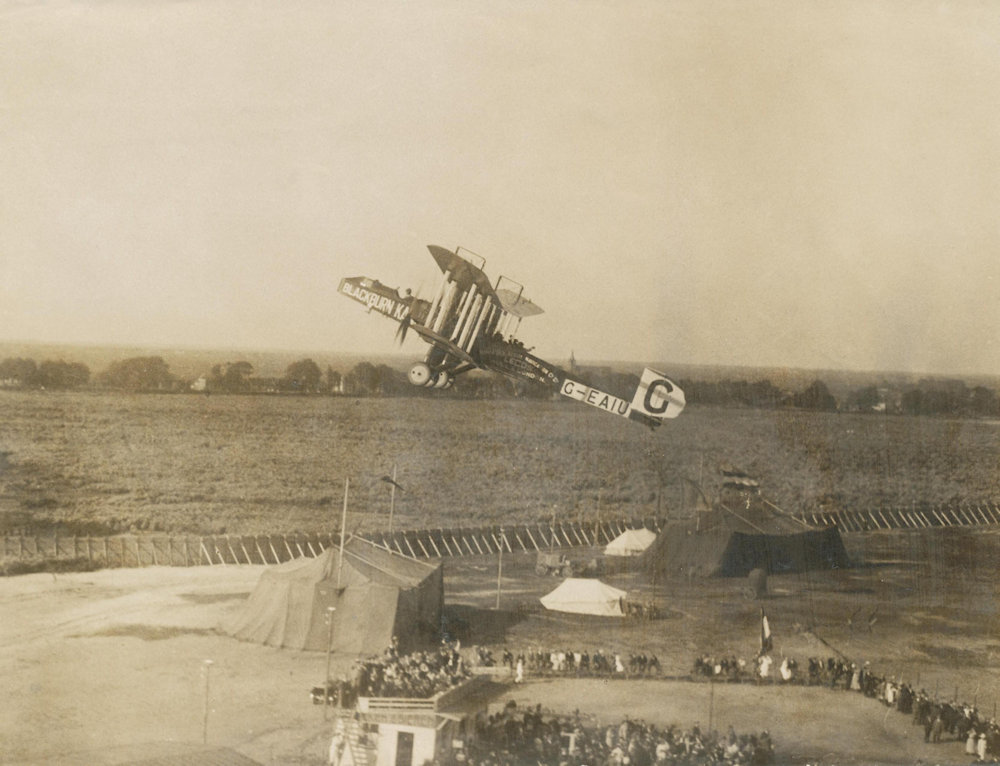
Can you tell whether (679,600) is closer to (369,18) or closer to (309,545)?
(309,545)

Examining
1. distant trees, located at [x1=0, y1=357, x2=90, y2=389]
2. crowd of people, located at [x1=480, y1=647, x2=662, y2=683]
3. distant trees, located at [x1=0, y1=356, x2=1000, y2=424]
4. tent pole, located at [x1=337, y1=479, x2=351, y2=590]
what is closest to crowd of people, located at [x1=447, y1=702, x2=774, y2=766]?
crowd of people, located at [x1=480, y1=647, x2=662, y2=683]

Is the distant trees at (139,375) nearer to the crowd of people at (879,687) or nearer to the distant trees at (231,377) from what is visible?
the distant trees at (231,377)

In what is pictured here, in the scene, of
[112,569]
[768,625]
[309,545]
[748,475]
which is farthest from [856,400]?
[112,569]

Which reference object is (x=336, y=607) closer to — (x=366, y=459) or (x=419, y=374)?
(x=366, y=459)

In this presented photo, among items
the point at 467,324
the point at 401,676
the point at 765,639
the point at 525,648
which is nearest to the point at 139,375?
the point at 467,324

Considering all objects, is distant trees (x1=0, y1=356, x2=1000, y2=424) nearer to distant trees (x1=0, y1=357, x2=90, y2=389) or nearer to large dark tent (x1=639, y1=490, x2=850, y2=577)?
distant trees (x1=0, y1=357, x2=90, y2=389)

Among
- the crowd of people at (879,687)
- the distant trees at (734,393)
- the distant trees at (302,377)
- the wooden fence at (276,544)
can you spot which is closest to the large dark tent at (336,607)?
the wooden fence at (276,544)
